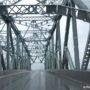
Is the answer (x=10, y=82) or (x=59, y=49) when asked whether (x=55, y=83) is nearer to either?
(x=10, y=82)

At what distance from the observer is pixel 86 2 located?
80.6 ft

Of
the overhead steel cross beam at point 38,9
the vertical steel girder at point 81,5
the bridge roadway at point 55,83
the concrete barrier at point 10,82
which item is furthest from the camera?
the overhead steel cross beam at point 38,9

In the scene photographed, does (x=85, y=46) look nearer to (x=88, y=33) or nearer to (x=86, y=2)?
(x=88, y=33)

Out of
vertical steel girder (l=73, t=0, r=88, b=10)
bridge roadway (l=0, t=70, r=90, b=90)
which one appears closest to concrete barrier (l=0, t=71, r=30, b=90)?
bridge roadway (l=0, t=70, r=90, b=90)

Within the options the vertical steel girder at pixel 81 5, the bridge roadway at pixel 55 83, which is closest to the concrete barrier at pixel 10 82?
the bridge roadway at pixel 55 83

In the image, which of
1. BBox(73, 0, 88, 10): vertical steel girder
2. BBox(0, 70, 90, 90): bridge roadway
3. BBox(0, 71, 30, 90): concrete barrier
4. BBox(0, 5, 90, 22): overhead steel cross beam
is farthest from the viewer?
BBox(0, 5, 90, 22): overhead steel cross beam

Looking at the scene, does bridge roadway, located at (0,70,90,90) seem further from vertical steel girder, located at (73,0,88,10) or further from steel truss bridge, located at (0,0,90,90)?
vertical steel girder, located at (73,0,88,10)

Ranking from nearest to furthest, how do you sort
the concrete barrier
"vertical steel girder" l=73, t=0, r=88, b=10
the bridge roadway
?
the bridge roadway < the concrete barrier < "vertical steel girder" l=73, t=0, r=88, b=10

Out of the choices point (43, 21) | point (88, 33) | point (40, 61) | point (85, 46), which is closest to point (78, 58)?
point (85, 46)

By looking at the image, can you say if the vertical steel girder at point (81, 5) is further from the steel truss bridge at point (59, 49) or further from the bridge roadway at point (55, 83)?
the bridge roadway at point (55, 83)

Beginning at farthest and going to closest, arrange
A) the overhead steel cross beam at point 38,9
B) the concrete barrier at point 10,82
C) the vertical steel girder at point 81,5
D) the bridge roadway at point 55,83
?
the overhead steel cross beam at point 38,9
the vertical steel girder at point 81,5
the concrete barrier at point 10,82
the bridge roadway at point 55,83

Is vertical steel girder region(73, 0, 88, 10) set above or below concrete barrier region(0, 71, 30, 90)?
above

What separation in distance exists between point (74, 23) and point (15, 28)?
119 ft

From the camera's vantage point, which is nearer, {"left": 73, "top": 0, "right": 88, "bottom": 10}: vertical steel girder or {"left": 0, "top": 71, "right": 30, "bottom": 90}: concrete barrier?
{"left": 0, "top": 71, "right": 30, "bottom": 90}: concrete barrier
